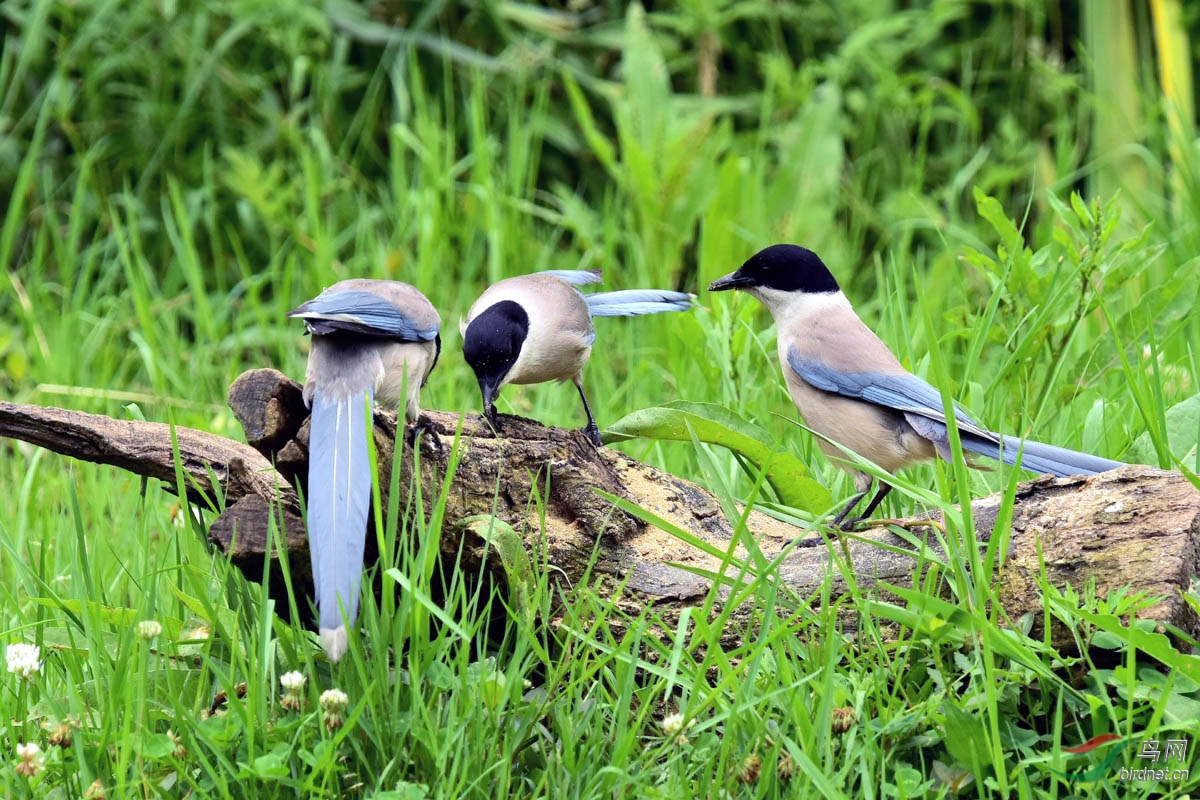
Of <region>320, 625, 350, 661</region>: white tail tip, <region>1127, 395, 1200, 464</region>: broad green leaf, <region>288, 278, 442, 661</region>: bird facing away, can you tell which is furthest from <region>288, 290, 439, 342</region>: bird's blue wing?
<region>1127, 395, 1200, 464</region>: broad green leaf

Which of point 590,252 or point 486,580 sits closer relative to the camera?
point 486,580

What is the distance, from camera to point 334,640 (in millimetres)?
2602

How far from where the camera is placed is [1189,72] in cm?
698

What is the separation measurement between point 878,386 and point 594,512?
1184mm

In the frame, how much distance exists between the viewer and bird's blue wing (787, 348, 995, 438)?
3855 millimetres

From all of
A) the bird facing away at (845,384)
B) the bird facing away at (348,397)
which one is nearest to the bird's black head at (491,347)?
the bird facing away at (348,397)

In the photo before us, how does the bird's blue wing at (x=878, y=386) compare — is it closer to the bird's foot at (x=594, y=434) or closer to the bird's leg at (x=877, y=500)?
Answer: the bird's leg at (x=877, y=500)

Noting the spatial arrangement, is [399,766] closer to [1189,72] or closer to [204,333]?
[204,333]

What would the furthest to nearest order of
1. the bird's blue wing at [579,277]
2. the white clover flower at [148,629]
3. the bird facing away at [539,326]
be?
the bird's blue wing at [579,277], the bird facing away at [539,326], the white clover flower at [148,629]

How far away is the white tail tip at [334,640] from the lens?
8.50ft

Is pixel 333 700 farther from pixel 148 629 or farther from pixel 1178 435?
pixel 1178 435

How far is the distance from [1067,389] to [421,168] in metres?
3.61

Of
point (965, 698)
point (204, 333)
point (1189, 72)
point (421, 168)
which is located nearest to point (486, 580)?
point (965, 698)

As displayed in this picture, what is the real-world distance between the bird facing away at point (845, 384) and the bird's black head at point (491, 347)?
740 mm
